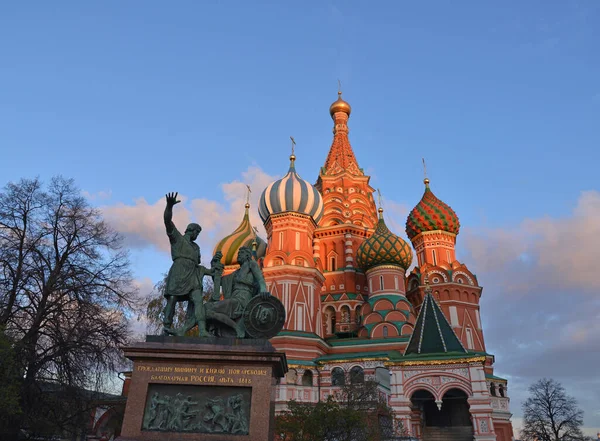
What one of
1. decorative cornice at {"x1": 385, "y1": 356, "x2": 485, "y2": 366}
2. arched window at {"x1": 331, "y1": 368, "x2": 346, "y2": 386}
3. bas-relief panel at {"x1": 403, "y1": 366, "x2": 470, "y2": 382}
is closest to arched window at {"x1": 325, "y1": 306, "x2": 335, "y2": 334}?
arched window at {"x1": 331, "y1": 368, "x2": 346, "y2": 386}

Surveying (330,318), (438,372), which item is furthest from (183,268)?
(330,318)

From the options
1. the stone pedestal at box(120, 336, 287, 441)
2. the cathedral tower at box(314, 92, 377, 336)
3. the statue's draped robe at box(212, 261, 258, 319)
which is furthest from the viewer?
the cathedral tower at box(314, 92, 377, 336)

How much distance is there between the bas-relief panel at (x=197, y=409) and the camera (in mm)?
8383

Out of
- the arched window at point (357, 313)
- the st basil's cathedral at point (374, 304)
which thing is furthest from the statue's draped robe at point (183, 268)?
the arched window at point (357, 313)

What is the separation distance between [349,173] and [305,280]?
15.9m

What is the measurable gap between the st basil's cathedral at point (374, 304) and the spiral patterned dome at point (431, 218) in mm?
85

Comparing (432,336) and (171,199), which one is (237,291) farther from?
(432,336)

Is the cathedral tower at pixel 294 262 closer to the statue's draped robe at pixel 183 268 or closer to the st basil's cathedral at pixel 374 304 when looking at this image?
the st basil's cathedral at pixel 374 304

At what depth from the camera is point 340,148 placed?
48625 millimetres

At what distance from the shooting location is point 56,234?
17.1 metres

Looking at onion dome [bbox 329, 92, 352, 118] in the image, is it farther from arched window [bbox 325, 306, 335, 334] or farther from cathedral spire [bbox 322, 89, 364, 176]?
arched window [bbox 325, 306, 335, 334]

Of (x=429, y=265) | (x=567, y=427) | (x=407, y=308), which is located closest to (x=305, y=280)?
(x=407, y=308)

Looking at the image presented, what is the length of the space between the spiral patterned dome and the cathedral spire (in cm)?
816

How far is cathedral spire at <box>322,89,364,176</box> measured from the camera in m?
46.4
